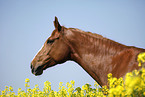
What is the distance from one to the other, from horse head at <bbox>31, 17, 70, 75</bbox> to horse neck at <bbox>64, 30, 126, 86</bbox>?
0.72 feet

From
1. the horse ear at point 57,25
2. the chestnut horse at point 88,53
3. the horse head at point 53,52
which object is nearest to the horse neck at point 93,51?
the chestnut horse at point 88,53

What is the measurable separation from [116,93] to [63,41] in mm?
2646

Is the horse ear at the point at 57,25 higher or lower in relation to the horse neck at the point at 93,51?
higher

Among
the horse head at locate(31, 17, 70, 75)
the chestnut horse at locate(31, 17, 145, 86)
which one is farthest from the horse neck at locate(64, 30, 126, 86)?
the horse head at locate(31, 17, 70, 75)

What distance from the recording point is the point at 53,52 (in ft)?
15.4

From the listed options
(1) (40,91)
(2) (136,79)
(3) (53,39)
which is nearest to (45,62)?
(3) (53,39)

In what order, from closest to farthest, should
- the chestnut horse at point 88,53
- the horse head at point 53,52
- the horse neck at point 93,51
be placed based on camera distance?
the chestnut horse at point 88,53 < the horse neck at point 93,51 < the horse head at point 53,52

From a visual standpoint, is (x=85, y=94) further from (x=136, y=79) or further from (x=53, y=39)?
(x=136, y=79)

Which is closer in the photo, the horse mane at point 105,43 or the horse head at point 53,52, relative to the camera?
the horse mane at point 105,43

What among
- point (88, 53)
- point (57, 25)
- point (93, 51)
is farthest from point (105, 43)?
point (57, 25)

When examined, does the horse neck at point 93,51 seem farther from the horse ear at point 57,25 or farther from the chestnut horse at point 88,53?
the horse ear at point 57,25

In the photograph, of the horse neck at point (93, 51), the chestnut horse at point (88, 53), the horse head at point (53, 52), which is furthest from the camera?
the horse head at point (53, 52)

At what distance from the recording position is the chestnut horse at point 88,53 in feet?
13.3

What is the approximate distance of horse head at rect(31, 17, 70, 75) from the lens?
459 cm
